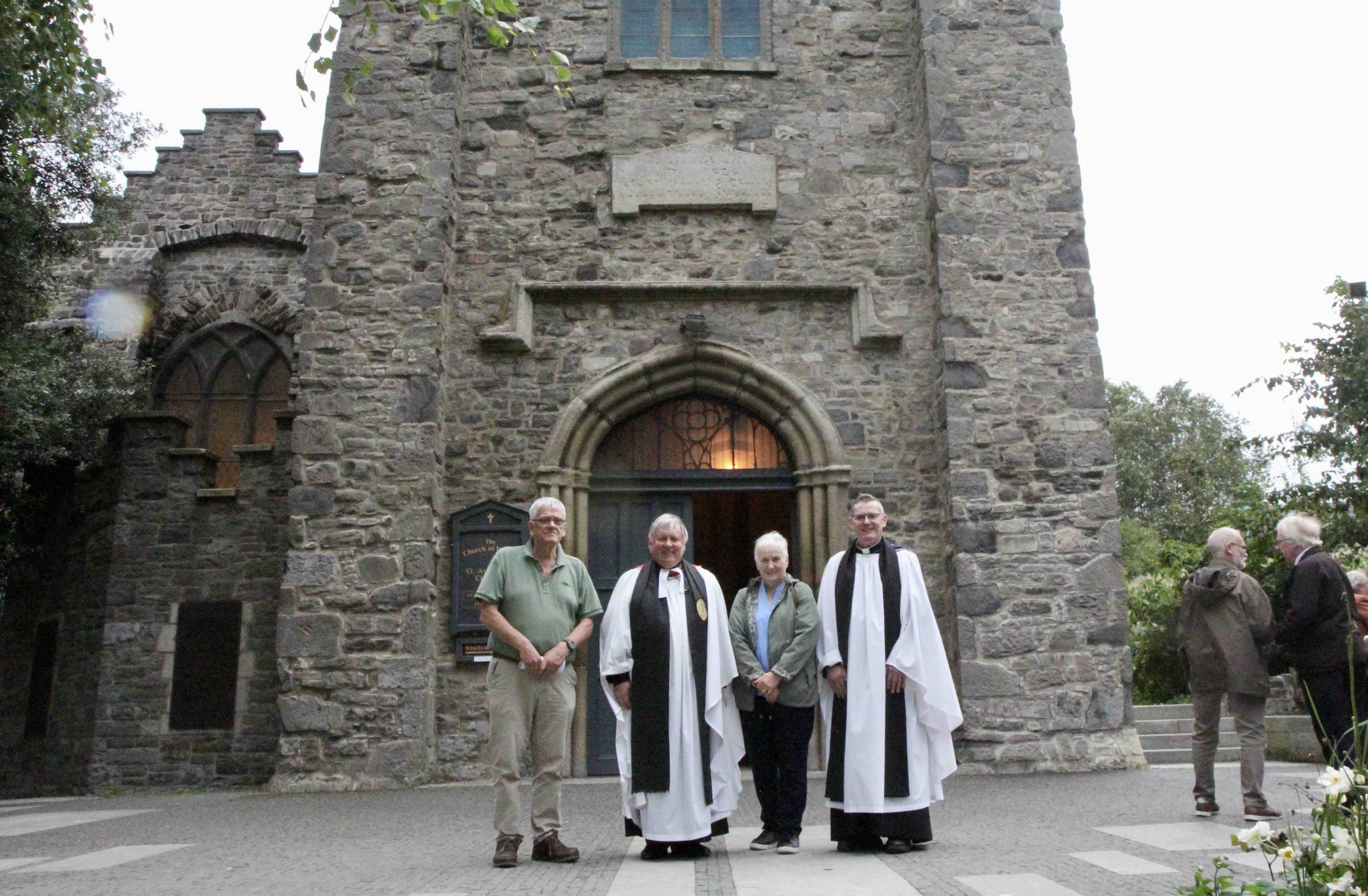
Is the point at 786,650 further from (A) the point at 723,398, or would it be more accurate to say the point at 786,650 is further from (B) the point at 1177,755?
(B) the point at 1177,755

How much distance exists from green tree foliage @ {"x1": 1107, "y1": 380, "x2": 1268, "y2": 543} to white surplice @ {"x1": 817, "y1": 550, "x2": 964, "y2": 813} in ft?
92.2

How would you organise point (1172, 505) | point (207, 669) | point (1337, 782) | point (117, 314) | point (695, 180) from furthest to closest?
point (1172, 505), point (117, 314), point (207, 669), point (695, 180), point (1337, 782)

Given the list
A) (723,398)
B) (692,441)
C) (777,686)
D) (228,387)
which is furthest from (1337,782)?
(228,387)

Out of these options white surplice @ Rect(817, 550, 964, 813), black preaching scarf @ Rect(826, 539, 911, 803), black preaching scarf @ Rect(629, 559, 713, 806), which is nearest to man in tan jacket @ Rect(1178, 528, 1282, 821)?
white surplice @ Rect(817, 550, 964, 813)

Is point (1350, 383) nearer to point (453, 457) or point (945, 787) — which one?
point (945, 787)

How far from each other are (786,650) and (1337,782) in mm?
2840

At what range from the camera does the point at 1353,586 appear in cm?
714

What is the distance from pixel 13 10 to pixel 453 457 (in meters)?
4.36

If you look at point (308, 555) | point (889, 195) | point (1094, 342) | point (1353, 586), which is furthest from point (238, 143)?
point (1353, 586)

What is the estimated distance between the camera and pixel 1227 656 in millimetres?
5719

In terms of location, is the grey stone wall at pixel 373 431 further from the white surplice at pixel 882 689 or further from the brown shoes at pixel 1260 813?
the brown shoes at pixel 1260 813

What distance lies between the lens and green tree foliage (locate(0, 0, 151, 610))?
31.0ft

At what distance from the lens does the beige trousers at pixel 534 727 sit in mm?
4957

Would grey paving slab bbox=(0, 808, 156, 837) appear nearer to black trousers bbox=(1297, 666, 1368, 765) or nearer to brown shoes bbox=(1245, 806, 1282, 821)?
brown shoes bbox=(1245, 806, 1282, 821)
